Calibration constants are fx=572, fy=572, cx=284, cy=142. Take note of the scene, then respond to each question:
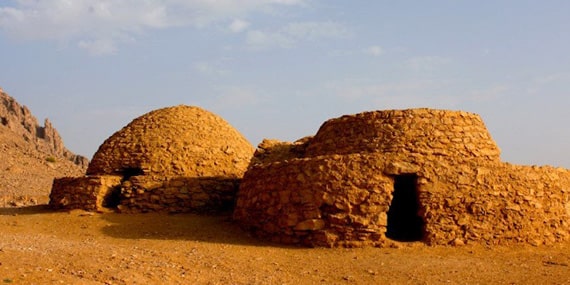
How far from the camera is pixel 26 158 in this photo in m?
36.9

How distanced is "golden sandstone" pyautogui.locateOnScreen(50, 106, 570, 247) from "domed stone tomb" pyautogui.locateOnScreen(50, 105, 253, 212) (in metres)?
0.04

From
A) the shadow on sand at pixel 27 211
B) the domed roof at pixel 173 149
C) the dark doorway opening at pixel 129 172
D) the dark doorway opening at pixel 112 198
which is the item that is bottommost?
the shadow on sand at pixel 27 211

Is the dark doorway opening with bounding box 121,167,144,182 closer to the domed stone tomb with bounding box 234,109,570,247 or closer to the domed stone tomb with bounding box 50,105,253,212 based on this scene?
the domed stone tomb with bounding box 50,105,253,212

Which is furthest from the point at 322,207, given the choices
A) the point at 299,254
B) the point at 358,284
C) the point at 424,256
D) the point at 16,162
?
the point at 16,162

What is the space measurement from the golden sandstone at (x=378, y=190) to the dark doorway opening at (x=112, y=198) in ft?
0.11

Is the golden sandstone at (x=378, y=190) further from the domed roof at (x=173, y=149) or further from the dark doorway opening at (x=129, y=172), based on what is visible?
the dark doorway opening at (x=129, y=172)

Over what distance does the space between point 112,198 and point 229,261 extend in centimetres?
A: 652

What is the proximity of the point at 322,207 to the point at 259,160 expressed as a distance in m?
4.90

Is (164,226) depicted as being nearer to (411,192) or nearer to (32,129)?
(411,192)

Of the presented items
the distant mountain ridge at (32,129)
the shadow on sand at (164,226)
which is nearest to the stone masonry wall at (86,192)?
the shadow on sand at (164,226)

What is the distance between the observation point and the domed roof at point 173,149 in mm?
15242

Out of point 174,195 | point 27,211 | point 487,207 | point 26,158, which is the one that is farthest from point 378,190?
point 26,158

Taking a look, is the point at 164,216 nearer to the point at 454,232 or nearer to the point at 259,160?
the point at 259,160

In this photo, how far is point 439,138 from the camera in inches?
477
